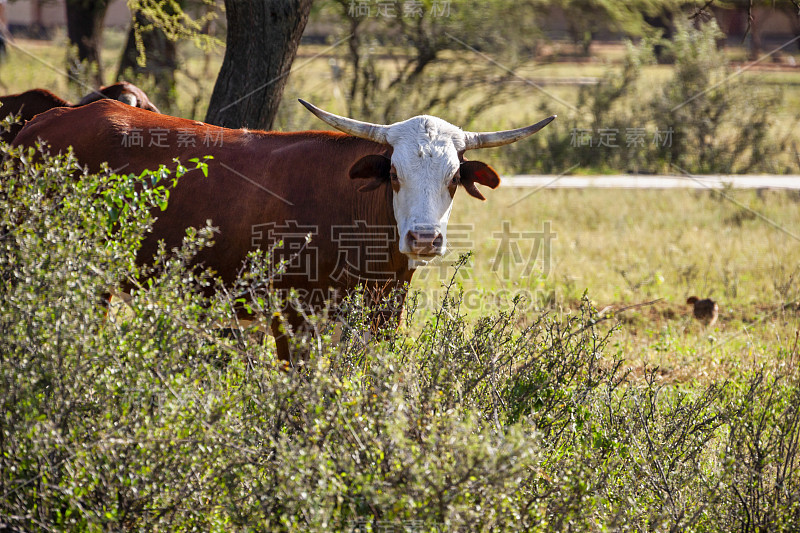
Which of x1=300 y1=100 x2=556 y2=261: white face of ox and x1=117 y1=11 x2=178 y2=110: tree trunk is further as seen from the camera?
x1=117 y1=11 x2=178 y2=110: tree trunk

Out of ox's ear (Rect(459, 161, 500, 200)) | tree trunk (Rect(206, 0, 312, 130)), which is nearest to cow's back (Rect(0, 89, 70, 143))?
tree trunk (Rect(206, 0, 312, 130))

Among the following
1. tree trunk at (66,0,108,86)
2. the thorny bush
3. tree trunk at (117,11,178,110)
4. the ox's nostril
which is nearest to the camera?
the thorny bush

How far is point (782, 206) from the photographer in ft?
35.2

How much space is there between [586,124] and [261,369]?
481 inches

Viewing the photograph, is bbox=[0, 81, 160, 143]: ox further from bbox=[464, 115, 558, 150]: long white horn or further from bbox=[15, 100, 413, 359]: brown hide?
bbox=[464, 115, 558, 150]: long white horn

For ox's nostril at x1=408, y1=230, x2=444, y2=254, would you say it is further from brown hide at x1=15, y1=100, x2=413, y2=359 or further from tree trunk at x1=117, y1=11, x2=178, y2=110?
tree trunk at x1=117, y1=11, x2=178, y2=110

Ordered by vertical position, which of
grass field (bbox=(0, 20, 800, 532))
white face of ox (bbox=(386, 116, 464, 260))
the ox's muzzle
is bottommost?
grass field (bbox=(0, 20, 800, 532))

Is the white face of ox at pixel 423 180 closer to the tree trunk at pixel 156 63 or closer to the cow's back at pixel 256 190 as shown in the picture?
the cow's back at pixel 256 190

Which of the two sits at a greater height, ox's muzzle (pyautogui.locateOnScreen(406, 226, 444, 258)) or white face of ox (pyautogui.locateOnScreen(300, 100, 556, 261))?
white face of ox (pyautogui.locateOnScreen(300, 100, 556, 261))

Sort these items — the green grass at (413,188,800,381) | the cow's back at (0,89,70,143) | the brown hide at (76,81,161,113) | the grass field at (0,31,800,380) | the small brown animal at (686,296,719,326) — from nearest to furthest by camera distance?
the green grass at (413,188,800,381)
the grass field at (0,31,800,380)
the brown hide at (76,81,161,113)
the cow's back at (0,89,70,143)
the small brown animal at (686,296,719,326)

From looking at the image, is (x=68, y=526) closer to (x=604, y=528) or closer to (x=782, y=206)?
(x=604, y=528)

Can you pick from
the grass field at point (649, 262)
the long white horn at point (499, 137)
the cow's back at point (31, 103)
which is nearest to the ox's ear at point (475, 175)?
the long white horn at point (499, 137)

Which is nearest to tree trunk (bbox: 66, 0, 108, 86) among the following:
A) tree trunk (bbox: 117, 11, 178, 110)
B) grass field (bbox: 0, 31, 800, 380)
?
tree trunk (bbox: 117, 11, 178, 110)

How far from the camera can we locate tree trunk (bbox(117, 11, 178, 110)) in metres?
11.9
